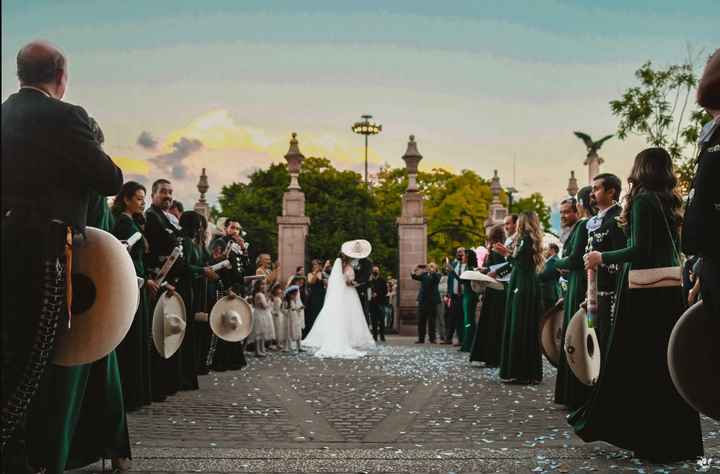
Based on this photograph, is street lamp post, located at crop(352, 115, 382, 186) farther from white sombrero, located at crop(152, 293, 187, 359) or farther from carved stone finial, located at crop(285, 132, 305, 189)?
white sombrero, located at crop(152, 293, 187, 359)

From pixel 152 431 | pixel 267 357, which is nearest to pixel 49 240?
pixel 152 431

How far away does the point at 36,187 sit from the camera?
3412 mm

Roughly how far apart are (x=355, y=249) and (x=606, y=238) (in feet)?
42.9

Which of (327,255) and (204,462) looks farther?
(327,255)

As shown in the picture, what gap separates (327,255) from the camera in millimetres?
45188

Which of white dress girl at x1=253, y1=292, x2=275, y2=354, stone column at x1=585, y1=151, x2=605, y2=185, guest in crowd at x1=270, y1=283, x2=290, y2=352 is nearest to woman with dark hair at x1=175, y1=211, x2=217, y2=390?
white dress girl at x1=253, y1=292, x2=275, y2=354

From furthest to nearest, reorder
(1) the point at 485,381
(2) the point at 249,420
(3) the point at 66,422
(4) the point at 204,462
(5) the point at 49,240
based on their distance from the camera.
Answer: (1) the point at 485,381 < (2) the point at 249,420 < (4) the point at 204,462 < (3) the point at 66,422 < (5) the point at 49,240

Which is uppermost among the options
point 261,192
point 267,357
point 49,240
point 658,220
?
point 261,192

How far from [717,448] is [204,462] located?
3.78 meters

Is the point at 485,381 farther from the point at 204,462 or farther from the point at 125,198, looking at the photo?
the point at 204,462

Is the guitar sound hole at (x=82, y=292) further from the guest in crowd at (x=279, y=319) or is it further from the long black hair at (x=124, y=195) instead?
the guest in crowd at (x=279, y=319)

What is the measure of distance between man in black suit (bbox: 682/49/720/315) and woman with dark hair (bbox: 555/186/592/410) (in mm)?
3858

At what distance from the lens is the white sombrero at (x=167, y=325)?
8414 millimetres

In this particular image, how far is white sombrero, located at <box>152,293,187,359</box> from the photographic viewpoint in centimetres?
841
